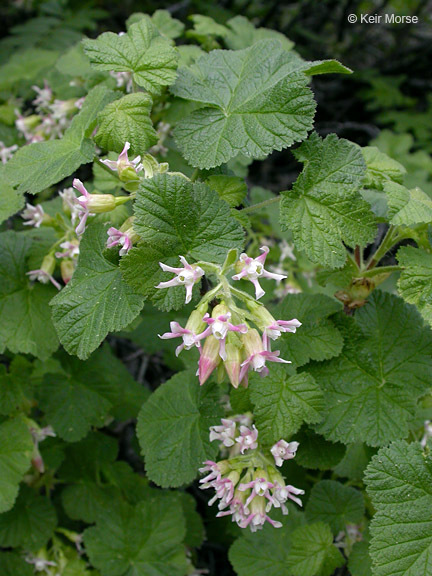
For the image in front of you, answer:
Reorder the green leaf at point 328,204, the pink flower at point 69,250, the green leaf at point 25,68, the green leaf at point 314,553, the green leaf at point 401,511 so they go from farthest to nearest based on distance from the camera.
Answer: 1. the green leaf at point 25,68
2. the pink flower at point 69,250
3. the green leaf at point 314,553
4. the green leaf at point 328,204
5. the green leaf at point 401,511

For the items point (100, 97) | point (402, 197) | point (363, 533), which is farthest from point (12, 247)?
point (363, 533)

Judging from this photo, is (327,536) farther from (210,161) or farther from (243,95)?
(243,95)

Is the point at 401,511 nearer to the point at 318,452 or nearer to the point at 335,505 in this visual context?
the point at 318,452

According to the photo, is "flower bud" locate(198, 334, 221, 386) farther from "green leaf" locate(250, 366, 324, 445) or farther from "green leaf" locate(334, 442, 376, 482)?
"green leaf" locate(334, 442, 376, 482)

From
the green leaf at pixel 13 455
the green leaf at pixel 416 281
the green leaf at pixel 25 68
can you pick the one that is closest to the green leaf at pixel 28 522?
the green leaf at pixel 13 455

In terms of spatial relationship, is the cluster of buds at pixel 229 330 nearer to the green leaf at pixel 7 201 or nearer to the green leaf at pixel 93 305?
the green leaf at pixel 93 305

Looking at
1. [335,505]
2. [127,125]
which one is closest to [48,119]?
[127,125]
